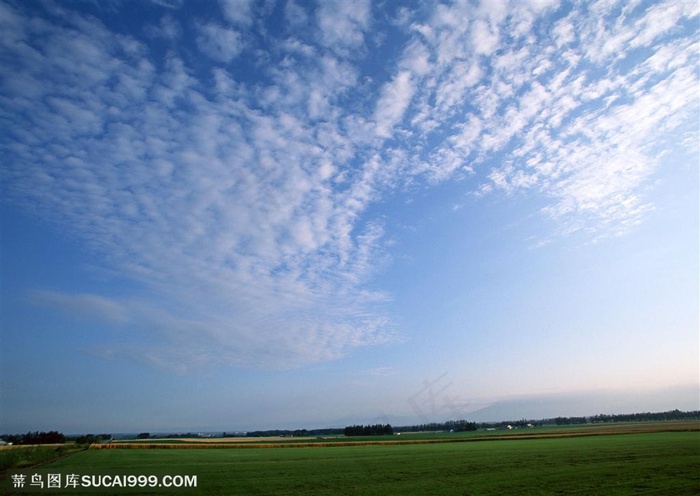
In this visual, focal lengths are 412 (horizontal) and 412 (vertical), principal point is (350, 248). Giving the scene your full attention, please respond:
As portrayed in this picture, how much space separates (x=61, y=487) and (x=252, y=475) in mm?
11229

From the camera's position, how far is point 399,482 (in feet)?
79.9

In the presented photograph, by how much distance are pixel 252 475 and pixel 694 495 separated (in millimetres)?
24766

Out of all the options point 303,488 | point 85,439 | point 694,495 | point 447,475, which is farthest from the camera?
point 85,439

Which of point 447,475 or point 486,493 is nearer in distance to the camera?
point 486,493

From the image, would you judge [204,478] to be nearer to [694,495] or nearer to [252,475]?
[252,475]

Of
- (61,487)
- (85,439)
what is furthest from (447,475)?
(85,439)

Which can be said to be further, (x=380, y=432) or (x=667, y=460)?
(x=380, y=432)

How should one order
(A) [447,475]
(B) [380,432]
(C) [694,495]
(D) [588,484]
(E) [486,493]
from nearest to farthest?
(C) [694,495]
(E) [486,493]
(D) [588,484]
(A) [447,475]
(B) [380,432]

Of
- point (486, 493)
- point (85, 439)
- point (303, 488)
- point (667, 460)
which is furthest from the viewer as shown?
point (85, 439)

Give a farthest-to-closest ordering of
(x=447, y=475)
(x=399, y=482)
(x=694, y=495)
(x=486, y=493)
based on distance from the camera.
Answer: (x=447, y=475), (x=399, y=482), (x=486, y=493), (x=694, y=495)

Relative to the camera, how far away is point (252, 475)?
28.8 metres

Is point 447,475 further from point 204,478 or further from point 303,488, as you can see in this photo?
point 204,478

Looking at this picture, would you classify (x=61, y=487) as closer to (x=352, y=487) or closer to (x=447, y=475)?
(x=352, y=487)

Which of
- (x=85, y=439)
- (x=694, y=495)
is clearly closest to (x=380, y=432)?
(x=85, y=439)
